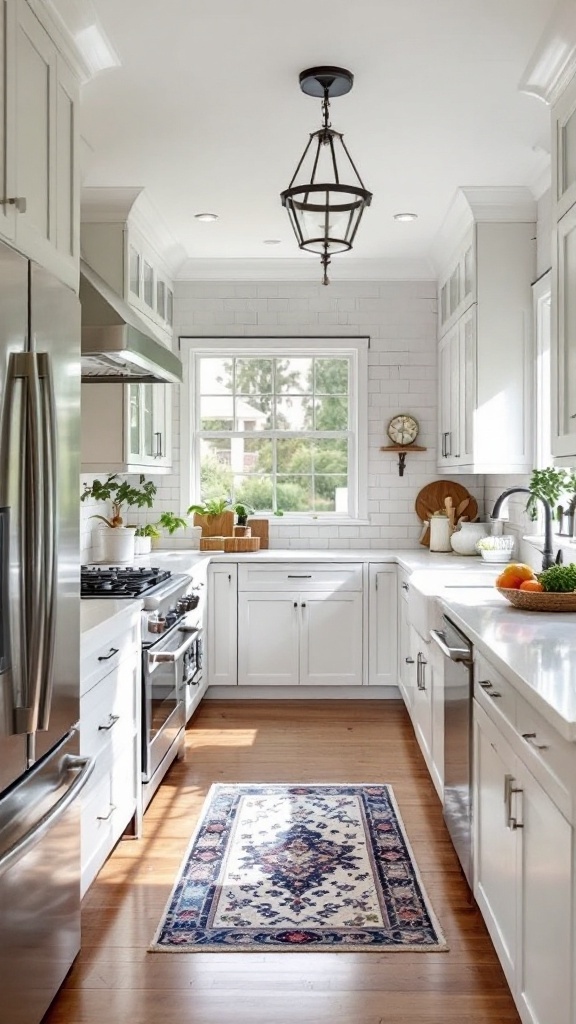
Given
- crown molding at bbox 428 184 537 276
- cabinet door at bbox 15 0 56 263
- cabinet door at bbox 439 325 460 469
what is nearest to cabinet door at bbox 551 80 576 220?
crown molding at bbox 428 184 537 276

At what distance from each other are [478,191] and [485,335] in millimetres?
714

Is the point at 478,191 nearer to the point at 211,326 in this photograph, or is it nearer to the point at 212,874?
the point at 211,326

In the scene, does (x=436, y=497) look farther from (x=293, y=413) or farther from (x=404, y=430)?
(x=293, y=413)

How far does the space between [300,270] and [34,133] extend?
3.89m

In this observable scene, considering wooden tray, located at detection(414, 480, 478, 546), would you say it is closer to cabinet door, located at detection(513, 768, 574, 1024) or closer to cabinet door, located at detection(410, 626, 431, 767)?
cabinet door, located at detection(410, 626, 431, 767)

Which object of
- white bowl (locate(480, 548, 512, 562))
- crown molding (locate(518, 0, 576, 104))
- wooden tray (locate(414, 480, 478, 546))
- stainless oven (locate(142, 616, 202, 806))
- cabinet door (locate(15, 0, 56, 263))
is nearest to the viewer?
cabinet door (locate(15, 0, 56, 263))

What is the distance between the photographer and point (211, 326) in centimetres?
624

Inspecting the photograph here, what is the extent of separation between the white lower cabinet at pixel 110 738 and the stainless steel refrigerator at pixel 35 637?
1.14 feet

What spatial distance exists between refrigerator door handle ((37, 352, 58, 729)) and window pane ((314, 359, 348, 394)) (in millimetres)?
4264

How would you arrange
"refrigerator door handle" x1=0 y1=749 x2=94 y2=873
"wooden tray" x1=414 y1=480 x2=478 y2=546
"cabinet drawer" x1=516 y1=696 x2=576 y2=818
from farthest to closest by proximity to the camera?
"wooden tray" x1=414 y1=480 x2=478 y2=546
"refrigerator door handle" x1=0 y1=749 x2=94 y2=873
"cabinet drawer" x1=516 y1=696 x2=576 y2=818

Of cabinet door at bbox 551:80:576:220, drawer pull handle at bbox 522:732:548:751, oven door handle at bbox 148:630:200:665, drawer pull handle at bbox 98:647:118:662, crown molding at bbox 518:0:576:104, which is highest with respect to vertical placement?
crown molding at bbox 518:0:576:104

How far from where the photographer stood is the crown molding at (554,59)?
9.41 ft

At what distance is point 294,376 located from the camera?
6.35 m

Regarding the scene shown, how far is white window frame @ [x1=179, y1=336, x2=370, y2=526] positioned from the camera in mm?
6219
